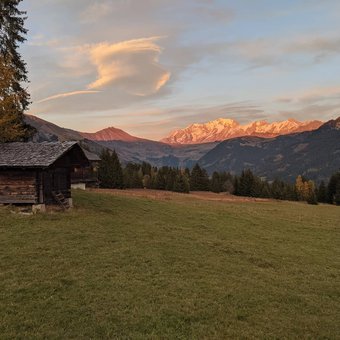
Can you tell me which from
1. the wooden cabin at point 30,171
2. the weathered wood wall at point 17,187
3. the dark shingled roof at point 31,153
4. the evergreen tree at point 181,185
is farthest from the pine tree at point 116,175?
the weathered wood wall at point 17,187

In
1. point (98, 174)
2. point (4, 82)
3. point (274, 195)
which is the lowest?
point (274, 195)

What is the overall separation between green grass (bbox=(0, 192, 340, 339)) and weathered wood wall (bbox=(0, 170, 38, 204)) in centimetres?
183

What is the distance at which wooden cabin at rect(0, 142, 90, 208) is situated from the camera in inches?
1204

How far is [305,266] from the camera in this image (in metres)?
22.8

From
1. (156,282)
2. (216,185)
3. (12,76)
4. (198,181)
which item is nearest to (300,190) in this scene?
(216,185)

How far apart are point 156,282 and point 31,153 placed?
20.1 meters

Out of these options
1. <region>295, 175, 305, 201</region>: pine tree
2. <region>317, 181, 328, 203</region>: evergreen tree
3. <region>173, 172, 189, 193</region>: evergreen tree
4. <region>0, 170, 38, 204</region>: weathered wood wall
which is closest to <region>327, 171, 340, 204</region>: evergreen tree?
<region>317, 181, 328, 203</region>: evergreen tree

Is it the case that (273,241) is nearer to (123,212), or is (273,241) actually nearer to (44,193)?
(123,212)

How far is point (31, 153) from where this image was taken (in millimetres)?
32125

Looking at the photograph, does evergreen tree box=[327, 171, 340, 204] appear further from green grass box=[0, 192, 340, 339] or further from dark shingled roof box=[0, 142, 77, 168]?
dark shingled roof box=[0, 142, 77, 168]

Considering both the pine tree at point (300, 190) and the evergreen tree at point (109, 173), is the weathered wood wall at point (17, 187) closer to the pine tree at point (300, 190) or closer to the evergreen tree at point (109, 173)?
the evergreen tree at point (109, 173)

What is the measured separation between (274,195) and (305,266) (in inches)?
4253

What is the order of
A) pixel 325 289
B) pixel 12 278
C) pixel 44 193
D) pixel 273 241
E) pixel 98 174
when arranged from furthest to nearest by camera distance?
pixel 98 174 < pixel 44 193 < pixel 273 241 < pixel 325 289 < pixel 12 278

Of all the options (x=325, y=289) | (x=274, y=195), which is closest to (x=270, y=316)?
(x=325, y=289)
